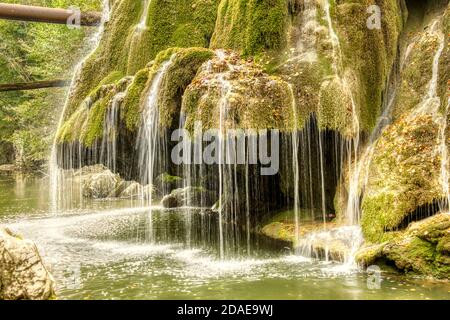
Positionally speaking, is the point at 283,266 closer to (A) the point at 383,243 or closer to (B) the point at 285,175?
(A) the point at 383,243

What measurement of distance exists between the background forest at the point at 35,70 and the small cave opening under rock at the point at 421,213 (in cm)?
2673

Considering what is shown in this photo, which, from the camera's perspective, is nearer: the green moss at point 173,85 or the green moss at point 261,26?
the green moss at point 173,85

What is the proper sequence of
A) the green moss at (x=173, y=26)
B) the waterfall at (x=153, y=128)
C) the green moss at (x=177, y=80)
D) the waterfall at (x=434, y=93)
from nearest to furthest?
the waterfall at (x=434, y=93)
the green moss at (x=177, y=80)
the waterfall at (x=153, y=128)
the green moss at (x=173, y=26)

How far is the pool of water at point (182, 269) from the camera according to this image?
325 inches

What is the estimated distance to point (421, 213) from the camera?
9828mm

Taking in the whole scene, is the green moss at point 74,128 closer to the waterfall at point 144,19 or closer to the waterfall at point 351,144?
the waterfall at point 144,19

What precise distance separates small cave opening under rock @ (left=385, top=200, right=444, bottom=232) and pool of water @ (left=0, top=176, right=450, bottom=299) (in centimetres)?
138

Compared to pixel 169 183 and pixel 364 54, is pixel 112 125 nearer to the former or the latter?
pixel 364 54

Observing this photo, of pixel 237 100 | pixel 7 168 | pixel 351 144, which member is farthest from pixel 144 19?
pixel 7 168

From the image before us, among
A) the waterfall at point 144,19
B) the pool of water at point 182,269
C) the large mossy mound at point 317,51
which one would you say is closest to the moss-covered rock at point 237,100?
the large mossy mound at point 317,51

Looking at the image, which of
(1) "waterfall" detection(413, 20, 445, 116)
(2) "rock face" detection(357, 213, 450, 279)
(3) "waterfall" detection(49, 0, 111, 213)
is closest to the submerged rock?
(3) "waterfall" detection(49, 0, 111, 213)

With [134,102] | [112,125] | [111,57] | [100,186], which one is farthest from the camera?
[100,186]

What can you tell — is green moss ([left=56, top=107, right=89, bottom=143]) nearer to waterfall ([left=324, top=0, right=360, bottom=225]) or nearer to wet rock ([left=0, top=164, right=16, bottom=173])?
waterfall ([left=324, top=0, right=360, bottom=225])

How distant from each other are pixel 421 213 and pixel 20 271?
764 cm
